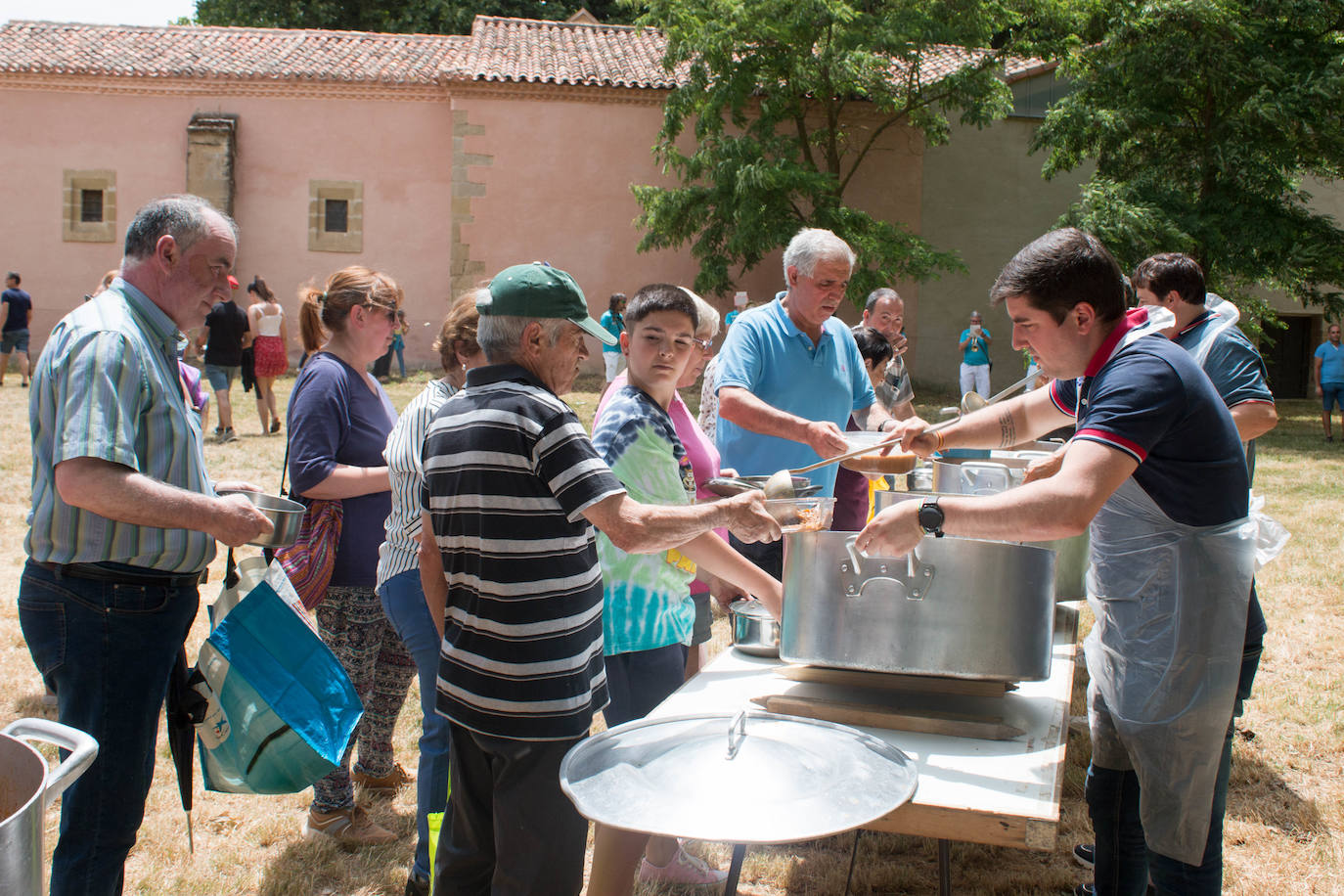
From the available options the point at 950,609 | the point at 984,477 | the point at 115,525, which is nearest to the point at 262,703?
the point at 115,525

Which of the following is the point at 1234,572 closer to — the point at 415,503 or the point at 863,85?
the point at 415,503

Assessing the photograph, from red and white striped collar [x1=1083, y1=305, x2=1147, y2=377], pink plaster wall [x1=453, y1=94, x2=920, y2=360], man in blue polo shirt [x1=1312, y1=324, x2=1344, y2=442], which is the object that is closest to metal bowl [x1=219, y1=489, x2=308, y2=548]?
red and white striped collar [x1=1083, y1=305, x2=1147, y2=377]

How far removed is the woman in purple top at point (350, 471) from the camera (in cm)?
297

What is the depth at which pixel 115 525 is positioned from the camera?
81.3 inches

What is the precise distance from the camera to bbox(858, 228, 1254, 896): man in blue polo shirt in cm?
186

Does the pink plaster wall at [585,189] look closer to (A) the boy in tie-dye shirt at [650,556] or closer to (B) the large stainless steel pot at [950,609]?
(A) the boy in tie-dye shirt at [650,556]

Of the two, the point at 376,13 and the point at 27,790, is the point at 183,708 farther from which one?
the point at 376,13

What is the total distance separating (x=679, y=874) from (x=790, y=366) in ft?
5.88

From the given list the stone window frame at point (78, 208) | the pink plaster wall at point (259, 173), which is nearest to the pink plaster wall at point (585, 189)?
the pink plaster wall at point (259, 173)

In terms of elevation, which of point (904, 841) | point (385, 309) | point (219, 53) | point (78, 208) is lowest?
point (904, 841)

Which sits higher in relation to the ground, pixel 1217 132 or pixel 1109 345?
pixel 1217 132

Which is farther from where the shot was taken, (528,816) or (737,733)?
(528,816)

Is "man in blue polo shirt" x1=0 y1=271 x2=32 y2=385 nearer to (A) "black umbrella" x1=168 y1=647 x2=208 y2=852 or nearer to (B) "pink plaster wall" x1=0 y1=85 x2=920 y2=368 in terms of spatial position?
(B) "pink plaster wall" x1=0 y1=85 x2=920 y2=368

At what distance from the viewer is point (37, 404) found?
→ 207 cm
